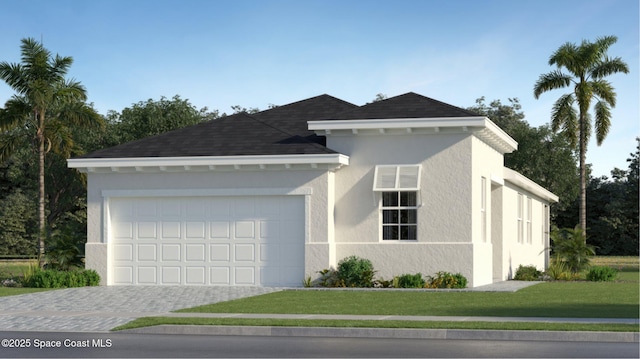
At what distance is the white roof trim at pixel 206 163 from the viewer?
1088 inches

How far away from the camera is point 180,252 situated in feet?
94.3

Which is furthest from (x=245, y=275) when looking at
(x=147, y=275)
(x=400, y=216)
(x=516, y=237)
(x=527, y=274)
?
(x=516, y=237)

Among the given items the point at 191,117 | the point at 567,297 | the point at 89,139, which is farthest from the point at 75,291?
the point at 89,139

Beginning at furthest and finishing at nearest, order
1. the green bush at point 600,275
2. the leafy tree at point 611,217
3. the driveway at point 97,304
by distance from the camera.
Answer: the leafy tree at point 611,217
the green bush at point 600,275
the driveway at point 97,304

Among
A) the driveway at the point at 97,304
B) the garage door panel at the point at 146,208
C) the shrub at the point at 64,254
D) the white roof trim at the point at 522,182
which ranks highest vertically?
the white roof trim at the point at 522,182

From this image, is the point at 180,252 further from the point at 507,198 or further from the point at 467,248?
the point at 507,198

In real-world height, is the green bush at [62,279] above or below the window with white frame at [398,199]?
below

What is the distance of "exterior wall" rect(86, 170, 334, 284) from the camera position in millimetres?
27953

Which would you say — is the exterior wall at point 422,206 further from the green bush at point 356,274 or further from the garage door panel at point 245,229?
the garage door panel at point 245,229

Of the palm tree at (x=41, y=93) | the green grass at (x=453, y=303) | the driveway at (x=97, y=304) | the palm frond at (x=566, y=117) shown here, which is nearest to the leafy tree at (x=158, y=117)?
the palm tree at (x=41, y=93)

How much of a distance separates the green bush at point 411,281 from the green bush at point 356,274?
33.4 inches

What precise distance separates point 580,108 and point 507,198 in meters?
12.3

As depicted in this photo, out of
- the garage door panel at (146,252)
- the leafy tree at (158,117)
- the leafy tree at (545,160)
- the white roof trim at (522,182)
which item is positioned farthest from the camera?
the leafy tree at (545,160)

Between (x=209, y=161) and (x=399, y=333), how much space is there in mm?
13243
